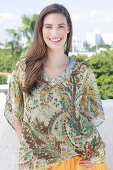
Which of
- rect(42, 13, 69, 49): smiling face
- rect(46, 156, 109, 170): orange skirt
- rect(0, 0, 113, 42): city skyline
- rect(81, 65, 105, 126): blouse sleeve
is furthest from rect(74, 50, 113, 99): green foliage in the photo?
rect(0, 0, 113, 42): city skyline

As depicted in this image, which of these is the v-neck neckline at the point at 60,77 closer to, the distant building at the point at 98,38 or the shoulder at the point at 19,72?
the shoulder at the point at 19,72

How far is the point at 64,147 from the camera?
1413 mm

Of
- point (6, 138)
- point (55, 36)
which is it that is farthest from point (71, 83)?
point (6, 138)

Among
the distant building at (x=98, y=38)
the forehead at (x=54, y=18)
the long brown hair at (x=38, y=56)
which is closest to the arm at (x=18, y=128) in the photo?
the long brown hair at (x=38, y=56)

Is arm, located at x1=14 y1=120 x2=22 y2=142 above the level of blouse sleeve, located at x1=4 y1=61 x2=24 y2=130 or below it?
below

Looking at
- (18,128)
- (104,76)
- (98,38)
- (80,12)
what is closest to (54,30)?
(18,128)

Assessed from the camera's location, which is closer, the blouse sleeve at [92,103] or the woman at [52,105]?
the woman at [52,105]

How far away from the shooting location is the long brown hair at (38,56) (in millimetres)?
1402

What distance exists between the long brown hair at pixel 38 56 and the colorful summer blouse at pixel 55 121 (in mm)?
30

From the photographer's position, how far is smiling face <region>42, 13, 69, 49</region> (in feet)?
4.58

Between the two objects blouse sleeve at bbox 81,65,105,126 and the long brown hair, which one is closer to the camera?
the long brown hair

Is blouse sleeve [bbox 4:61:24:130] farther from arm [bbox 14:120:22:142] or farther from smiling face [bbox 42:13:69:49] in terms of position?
smiling face [bbox 42:13:69:49]

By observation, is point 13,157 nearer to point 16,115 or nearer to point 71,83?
point 16,115

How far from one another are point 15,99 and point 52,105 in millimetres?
224
